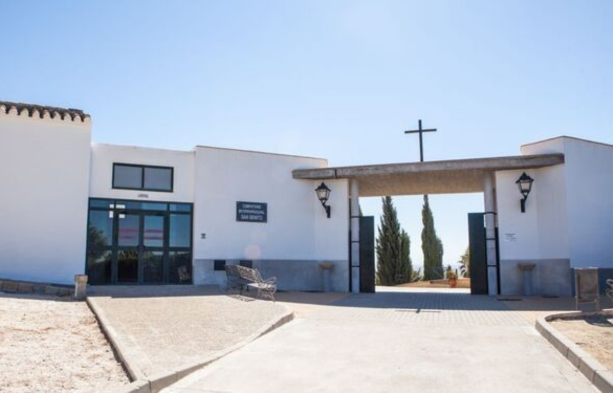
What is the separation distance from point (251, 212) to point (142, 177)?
333cm

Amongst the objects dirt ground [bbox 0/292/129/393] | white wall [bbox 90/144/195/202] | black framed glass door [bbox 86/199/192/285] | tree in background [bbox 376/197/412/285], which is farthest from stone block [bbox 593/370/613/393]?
tree in background [bbox 376/197/412/285]

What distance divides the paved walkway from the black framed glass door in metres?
1.67

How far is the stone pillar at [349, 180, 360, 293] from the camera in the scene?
16.0 meters

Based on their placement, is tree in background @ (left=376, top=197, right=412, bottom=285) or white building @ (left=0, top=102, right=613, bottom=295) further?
tree in background @ (left=376, top=197, right=412, bottom=285)

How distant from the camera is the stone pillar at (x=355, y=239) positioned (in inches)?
630

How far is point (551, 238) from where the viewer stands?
14148 mm

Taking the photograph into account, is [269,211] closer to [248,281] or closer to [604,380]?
[248,281]

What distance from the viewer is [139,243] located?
49.2 ft

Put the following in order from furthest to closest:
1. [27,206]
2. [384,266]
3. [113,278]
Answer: [384,266], [113,278], [27,206]

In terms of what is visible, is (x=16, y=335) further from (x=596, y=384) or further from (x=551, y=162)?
(x=551, y=162)

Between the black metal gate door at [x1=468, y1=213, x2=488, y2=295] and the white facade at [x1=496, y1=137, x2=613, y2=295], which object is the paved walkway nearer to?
the black metal gate door at [x1=468, y1=213, x2=488, y2=295]

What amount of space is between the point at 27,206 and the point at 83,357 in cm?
876

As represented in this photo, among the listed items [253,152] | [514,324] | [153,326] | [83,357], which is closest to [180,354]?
[83,357]

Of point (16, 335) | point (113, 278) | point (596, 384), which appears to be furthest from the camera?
point (113, 278)
